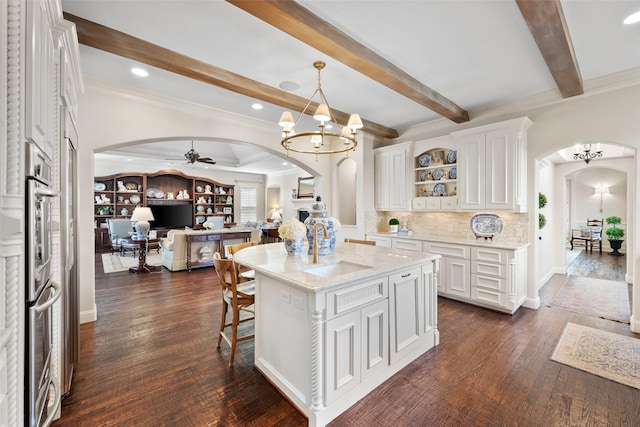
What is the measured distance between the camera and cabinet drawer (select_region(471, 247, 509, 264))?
3.59m

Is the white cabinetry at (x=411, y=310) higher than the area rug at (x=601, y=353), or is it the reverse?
the white cabinetry at (x=411, y=310)

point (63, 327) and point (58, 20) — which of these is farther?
point (63, 327)

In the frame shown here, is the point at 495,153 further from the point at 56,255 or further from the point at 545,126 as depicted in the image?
the point at 56,255

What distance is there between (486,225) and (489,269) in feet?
2.57

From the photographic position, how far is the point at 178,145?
7.91 meters

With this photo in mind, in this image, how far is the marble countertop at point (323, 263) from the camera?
1.83m

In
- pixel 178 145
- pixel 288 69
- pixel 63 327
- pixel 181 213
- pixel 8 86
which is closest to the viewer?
pixel 8 86

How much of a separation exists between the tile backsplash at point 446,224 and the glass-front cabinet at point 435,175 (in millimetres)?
312

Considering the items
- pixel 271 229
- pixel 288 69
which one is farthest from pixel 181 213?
pixel 288 69

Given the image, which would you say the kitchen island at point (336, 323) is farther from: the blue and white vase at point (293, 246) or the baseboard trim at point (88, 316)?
the baseboard trim at point (88, 316)

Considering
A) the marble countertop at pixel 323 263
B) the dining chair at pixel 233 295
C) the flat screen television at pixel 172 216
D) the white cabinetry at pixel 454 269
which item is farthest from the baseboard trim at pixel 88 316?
the flat screen television at pixel 172 216

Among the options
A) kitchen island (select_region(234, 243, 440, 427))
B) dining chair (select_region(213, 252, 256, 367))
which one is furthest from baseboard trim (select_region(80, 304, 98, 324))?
kitchen island (select_region(234, 243, 440, 427))

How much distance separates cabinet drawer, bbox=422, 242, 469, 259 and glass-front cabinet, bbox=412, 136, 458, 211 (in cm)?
65

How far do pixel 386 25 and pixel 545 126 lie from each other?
2834 millimetres
